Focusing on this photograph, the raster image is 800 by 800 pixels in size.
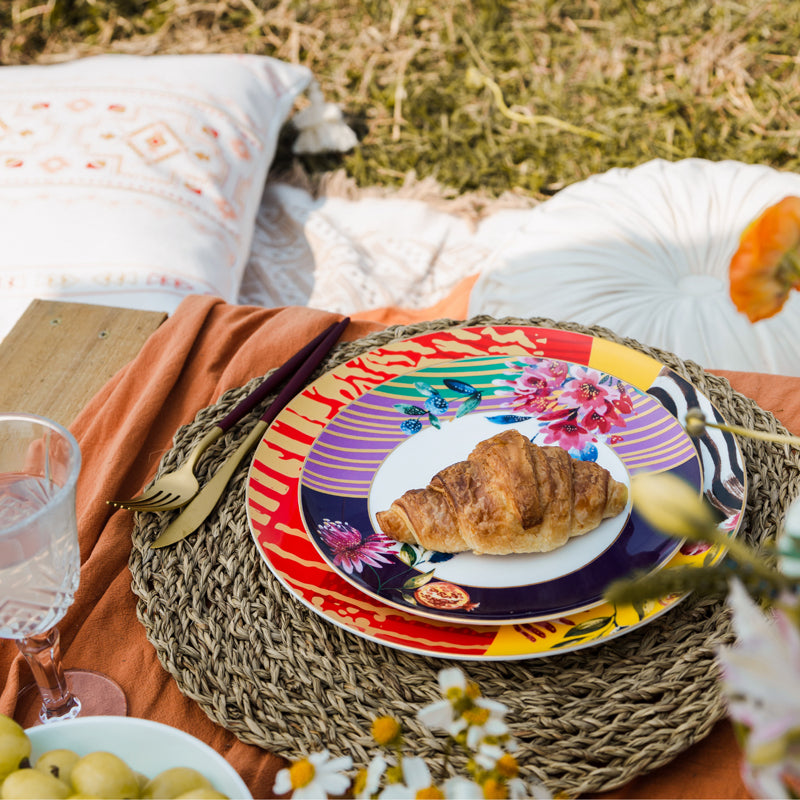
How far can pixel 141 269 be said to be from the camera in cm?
154

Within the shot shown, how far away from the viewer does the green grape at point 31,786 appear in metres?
0.41

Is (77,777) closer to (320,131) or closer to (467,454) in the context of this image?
(467,454)

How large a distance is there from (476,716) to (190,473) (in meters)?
0.53

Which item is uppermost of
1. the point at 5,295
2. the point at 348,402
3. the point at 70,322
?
the point at 348,402

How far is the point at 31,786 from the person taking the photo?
417mm

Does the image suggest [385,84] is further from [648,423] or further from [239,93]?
[648,423]

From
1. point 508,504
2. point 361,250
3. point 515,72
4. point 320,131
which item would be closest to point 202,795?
point 508,504

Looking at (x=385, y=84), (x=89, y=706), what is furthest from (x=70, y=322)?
(x=385, y=84)

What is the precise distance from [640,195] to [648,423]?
1.05 m

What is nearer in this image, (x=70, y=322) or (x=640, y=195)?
(x=70, y=322)

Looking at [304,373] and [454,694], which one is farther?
[304,373]

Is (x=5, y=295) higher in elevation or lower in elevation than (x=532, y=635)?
lower

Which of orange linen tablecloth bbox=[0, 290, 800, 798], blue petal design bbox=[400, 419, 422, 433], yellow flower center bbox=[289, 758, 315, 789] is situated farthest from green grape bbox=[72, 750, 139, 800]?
blue petal design bbox=[400, 419, 422, 433]

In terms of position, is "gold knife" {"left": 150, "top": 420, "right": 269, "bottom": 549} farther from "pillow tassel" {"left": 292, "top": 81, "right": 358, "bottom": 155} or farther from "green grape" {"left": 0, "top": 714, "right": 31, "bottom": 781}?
"pillow tassel" {"left": 292, "top": 81, "right": 358, "bottom": 155}
